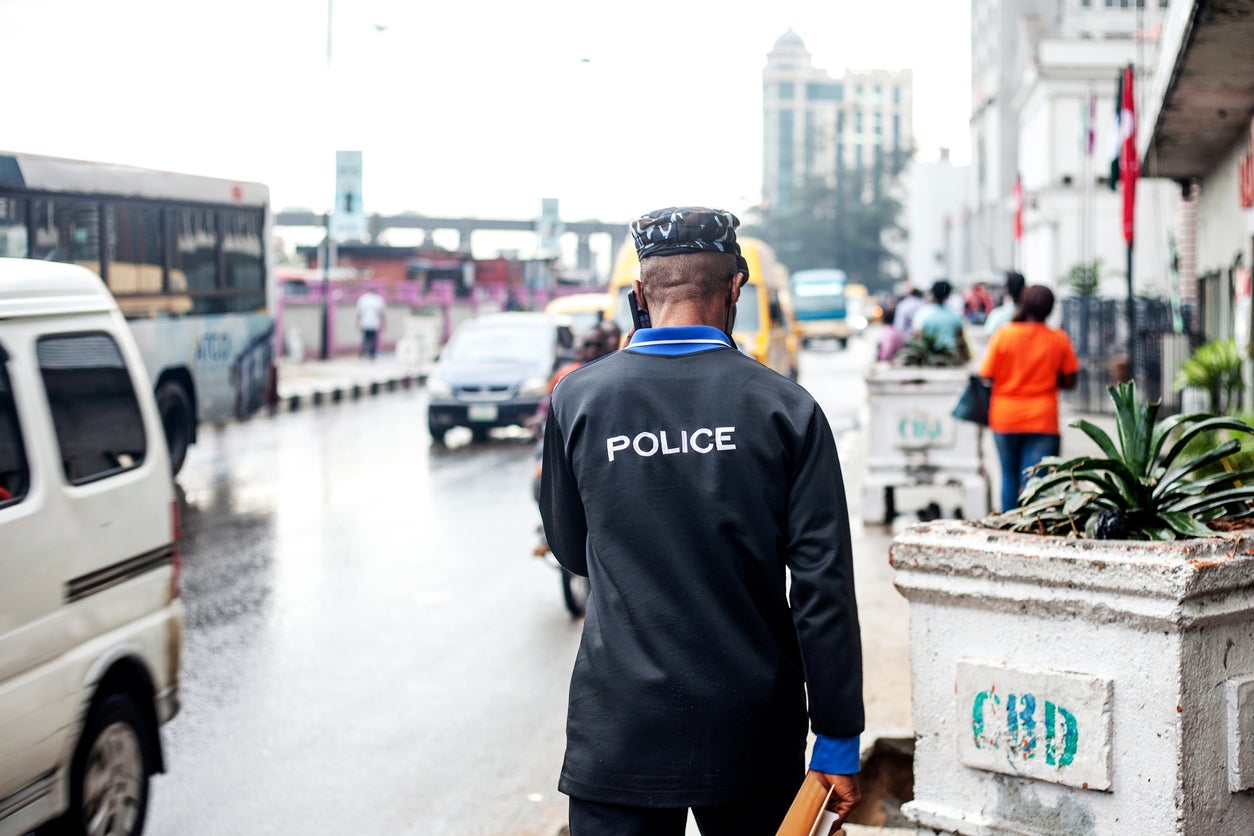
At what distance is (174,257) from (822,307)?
37.6 metres

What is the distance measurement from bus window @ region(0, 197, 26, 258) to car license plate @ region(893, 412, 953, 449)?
26.8ft

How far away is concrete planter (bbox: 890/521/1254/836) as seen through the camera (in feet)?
10.1

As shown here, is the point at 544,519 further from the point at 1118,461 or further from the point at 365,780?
the point at 365,780

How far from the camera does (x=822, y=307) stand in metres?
52.2

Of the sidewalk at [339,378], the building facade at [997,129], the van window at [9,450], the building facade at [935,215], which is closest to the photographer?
the van window at [9,450]

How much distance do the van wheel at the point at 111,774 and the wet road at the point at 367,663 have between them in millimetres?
424

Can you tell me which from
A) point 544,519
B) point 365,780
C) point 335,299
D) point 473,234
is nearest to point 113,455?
point 365,780

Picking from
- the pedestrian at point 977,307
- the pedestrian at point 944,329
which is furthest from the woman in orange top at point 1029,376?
the pedestrian at point 977,307

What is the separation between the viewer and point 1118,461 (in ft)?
12.2

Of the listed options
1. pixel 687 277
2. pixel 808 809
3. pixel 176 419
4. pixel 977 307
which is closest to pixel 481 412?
pixel 176 419

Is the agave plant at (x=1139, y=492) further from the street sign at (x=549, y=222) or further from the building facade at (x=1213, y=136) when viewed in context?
the street sign at (x=549, y=222)

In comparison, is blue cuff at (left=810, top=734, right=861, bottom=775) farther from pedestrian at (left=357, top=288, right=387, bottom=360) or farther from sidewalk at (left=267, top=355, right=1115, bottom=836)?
pedestrian at (left=357, top=288, right=387, bottom=360)

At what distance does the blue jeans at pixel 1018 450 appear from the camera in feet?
29.7

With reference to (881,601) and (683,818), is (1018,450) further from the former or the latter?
(683,818)
